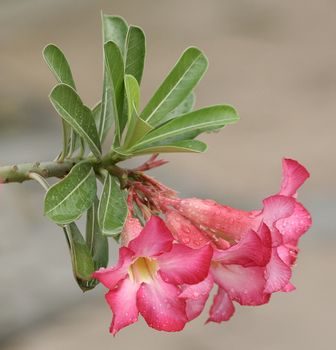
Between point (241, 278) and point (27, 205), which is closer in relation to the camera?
point (241, 278)

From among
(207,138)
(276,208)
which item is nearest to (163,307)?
(276,208)

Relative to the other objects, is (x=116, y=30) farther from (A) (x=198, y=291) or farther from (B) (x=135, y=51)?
(A) (x=198, y=291)

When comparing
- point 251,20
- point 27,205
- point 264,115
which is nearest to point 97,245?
point 27,205

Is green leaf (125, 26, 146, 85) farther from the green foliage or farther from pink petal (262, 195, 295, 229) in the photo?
pink petal (262, 195, 295, 229)

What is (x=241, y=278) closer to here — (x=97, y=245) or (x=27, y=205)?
(x=97, y=245)

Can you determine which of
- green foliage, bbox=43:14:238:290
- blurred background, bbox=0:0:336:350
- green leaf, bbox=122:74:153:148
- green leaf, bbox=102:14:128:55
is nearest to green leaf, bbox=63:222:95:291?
green foliage, bbox=43:14:238:290

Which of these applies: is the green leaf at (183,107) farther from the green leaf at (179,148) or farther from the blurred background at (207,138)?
the blurred background at (207,138)
